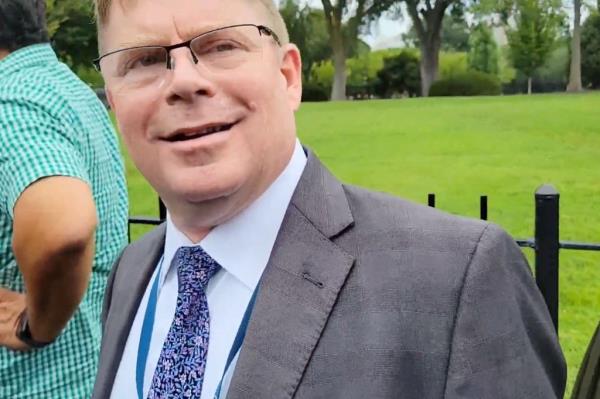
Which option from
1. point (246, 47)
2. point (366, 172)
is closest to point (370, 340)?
point (246, 47)

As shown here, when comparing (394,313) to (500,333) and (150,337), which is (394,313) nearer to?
(500,333)

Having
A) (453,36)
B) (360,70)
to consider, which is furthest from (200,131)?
(453,36)

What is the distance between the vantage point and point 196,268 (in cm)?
143

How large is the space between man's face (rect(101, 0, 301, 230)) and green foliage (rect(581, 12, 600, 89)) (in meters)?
30.1

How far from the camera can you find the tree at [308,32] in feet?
80.6

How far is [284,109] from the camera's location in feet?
4.54

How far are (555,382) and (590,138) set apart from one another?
13327 mm

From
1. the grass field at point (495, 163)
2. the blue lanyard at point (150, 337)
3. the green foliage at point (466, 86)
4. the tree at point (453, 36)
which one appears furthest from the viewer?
the tree at point (453, 36)

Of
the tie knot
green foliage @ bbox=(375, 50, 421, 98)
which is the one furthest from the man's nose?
green foliage @ bbox=(375, 50, 421, 98)

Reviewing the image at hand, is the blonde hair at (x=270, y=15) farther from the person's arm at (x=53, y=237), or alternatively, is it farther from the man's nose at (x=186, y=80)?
the person's arm at (x=53, y=237)

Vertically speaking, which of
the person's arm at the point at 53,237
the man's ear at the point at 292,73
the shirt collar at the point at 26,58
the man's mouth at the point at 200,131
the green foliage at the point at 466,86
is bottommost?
the green foliage at the point at 466,86

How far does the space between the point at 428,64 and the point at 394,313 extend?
1362 inches

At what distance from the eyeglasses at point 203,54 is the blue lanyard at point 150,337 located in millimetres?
369

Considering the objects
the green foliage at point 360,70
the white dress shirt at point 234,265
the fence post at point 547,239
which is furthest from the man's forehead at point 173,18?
the green foliage at point 360,70
